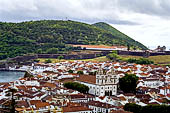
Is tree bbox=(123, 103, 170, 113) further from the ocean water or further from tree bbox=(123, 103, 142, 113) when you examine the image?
the ocean water

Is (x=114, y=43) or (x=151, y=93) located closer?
(x=151, y=93)

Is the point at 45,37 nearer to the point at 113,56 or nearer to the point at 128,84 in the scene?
the point at 113,56

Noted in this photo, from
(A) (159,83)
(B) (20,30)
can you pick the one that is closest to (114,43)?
(B) (20,30)

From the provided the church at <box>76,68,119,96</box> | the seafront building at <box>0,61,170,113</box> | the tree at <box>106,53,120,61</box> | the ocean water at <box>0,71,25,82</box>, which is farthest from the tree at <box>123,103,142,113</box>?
the tree at <box>106,53,120,61</box>

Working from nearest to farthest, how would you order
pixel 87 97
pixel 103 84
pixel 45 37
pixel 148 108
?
pixel 148 108
pixel 87 97
pixel 103 84
pixel 45 37

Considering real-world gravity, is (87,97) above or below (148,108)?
below

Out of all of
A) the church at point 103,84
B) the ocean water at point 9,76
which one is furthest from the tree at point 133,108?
the ocean water at point 9,76

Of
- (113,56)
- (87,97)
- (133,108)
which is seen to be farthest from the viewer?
(113,56)

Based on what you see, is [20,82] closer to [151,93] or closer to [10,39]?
[151,93]

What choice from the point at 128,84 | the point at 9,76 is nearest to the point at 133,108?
the point at 128,84
